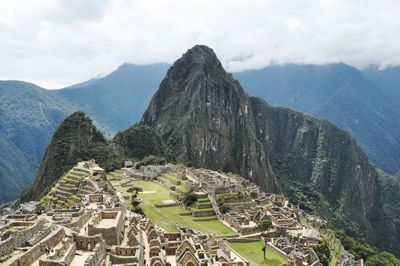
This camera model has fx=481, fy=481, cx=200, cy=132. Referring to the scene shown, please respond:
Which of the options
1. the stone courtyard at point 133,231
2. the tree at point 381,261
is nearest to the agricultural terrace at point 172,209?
the stone courtyard at point 133,231

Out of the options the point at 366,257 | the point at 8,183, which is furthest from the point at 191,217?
the point at 8,183

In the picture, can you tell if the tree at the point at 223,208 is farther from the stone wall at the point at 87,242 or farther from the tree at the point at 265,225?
the stone wall at the point at 87,242

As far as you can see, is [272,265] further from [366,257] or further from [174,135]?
[174,135]

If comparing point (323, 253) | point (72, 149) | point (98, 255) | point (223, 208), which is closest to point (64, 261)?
point (98, 255)

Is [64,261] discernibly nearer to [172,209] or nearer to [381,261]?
[172,209]

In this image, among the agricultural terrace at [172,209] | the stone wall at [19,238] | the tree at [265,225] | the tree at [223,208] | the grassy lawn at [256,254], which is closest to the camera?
the stone wall at [19,238]
